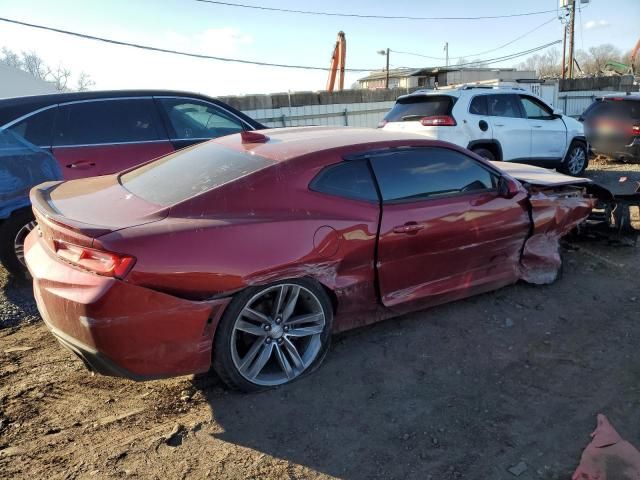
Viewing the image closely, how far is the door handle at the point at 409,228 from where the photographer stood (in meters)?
3.52

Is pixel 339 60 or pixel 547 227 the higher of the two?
pixel 339 60

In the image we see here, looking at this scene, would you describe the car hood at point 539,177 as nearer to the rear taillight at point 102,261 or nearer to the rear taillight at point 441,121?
the rear taillight at point 441,121

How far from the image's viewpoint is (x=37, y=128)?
4.91 meters

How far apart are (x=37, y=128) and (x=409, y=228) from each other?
12.0 ft

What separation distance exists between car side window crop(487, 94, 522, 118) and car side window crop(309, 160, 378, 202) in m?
5.93

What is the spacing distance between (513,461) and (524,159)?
24.5 ft

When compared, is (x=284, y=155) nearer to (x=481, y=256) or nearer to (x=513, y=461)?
(x=481, y=256)

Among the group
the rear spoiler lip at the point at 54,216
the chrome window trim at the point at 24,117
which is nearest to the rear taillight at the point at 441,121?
the chrome window trim at the point at 24,117

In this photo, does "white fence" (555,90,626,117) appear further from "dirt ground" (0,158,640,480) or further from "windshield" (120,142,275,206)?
"windshield" (120,142,275,206)

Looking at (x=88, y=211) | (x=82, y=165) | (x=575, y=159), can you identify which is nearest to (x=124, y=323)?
(x=88, y=211)

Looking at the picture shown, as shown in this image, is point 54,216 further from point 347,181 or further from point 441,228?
point 441,228

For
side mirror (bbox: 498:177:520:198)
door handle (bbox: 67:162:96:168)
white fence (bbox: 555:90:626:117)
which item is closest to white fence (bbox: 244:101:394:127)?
white fence (bbox: 555:90:626:117)

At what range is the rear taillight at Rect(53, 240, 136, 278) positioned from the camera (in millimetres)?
2588

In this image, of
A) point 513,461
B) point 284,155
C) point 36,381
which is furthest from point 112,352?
point 513,461
